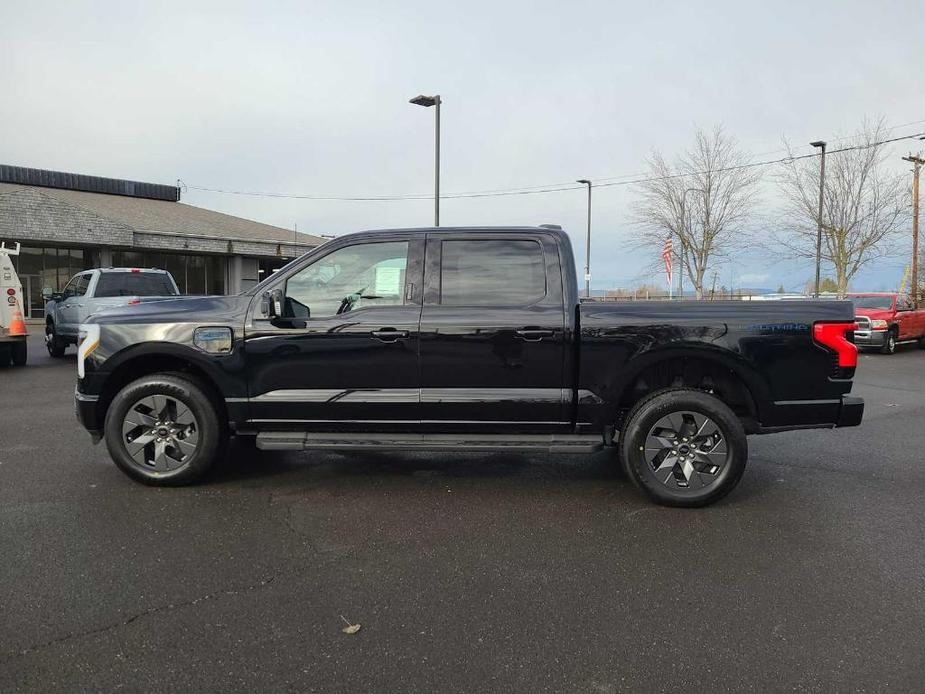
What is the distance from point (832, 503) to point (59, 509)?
5.28m

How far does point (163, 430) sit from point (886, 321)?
1779 cm

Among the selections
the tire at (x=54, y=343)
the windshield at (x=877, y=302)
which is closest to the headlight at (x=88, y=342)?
the tire at (x=54, y=343)

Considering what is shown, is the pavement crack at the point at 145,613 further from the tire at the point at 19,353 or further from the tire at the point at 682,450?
the tire at the point at 19,353

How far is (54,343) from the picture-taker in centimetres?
1441

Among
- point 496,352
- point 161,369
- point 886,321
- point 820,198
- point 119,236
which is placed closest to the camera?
point 496,352

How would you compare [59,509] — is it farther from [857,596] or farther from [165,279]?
[165,279]

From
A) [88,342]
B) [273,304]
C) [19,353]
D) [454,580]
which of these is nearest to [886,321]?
[273,304]

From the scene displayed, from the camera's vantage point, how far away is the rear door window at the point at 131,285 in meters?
12.9

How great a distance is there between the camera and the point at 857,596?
324 cm

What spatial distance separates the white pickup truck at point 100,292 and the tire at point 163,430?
8.24 m

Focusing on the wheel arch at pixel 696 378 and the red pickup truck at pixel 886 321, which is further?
the red pickup truck at pixel 886 321

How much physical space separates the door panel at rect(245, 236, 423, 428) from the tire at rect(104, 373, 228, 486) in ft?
1.34

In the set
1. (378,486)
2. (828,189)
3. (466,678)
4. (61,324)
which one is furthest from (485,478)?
(828,189)

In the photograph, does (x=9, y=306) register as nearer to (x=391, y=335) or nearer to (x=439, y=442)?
(x=391, y=335)
